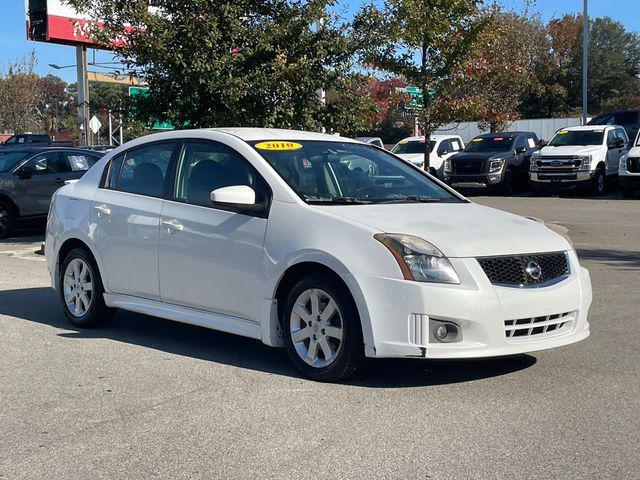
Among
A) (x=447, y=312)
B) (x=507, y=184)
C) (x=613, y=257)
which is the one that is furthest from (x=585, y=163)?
(x=447, y=312)

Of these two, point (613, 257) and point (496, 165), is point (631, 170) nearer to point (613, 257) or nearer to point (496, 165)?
point (496, 165)

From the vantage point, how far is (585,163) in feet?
77.6

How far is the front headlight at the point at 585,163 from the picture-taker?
77.5 ft

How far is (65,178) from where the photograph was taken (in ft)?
54.9

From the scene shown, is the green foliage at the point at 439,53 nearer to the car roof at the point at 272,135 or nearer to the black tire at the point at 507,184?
the black tire at the point at 507,184

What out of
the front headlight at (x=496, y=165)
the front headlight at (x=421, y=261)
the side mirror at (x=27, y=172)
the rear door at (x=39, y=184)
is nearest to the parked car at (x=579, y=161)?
the front headlight at (x=496, y=165)

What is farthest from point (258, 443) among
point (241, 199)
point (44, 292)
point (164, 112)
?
point (164, 112)

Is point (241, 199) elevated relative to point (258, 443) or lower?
elevated

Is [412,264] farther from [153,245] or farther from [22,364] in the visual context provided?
[22,364]

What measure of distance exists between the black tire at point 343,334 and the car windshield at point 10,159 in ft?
39.2

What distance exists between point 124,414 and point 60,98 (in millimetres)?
102978

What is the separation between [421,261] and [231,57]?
849 cm

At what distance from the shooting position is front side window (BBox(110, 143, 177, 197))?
708 cm

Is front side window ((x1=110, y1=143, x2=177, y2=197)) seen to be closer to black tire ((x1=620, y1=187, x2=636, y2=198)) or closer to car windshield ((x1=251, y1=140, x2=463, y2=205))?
car windshield ((x1=251, y1=140, x2=463, y2=205))
